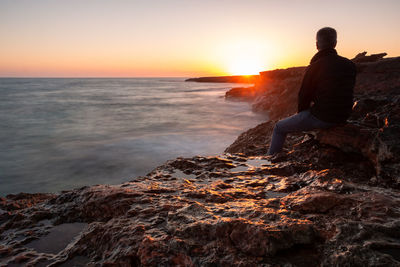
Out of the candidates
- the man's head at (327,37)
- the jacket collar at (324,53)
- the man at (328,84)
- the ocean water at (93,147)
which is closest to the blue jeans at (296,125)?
the man at (328,84)

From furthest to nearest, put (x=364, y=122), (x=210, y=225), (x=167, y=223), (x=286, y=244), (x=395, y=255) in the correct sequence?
(x=364, y=122) < (x=167, y=223) < (x=210, y=225) < (x=286, y=244) < (x=395, y=255)

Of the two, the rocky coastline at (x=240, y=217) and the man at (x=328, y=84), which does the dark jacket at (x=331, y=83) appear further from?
the rocky coastline at (x=240, y=217)

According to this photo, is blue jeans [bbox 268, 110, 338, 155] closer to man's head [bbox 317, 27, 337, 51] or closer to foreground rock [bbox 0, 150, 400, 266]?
foreground rock [bbox 0, 150, 400, 266]

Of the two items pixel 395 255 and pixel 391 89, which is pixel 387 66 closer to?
pixel 391 89

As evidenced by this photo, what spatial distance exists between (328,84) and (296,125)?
0.83 m

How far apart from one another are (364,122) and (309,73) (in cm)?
145

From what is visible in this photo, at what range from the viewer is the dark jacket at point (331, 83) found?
3385mm

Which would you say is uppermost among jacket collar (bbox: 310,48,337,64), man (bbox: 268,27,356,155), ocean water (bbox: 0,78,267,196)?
jacket collar (bbox: 310,48,337,64)

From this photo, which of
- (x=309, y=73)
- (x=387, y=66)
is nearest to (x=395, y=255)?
(x=309, y=73)

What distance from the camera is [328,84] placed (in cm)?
343

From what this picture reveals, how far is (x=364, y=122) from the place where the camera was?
413 cm

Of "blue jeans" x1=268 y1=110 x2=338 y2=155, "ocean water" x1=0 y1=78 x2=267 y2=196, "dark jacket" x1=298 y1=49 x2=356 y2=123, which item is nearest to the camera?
"dark jacket" x1=298 y1=49 x2=356 y2=123

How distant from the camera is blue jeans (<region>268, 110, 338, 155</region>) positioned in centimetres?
377

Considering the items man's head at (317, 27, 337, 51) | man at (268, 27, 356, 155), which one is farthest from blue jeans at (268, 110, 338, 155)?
man's head at (317, 27, 337, 51)
